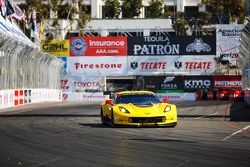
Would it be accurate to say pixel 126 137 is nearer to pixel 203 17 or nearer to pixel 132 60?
pixel 132 60

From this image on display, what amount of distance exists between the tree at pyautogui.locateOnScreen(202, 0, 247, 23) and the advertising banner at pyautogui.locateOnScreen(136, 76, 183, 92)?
1713 cm

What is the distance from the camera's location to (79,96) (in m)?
55.0

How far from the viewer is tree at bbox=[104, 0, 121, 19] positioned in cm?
8056

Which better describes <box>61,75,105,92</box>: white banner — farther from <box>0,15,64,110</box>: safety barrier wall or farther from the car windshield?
the car windshield

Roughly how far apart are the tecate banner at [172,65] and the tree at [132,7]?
22960mm

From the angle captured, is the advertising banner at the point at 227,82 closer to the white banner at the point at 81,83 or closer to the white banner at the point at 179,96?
the white banner at the point at 179,96

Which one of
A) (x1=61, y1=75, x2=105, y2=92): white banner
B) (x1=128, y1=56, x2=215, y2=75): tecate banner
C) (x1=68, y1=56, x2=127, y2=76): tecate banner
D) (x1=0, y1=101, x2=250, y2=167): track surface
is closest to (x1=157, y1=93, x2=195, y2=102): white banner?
(x1=128, y1=56, x2=215, y2=75): tecate banner

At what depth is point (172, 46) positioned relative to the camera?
59594 mm

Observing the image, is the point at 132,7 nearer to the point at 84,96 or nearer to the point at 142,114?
the point at 84,96

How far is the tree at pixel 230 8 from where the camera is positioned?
7150 cm

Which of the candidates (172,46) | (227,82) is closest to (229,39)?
(227,82)

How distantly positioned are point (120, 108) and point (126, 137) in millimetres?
3180

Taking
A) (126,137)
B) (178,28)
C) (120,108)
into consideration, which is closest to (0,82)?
(120,108)

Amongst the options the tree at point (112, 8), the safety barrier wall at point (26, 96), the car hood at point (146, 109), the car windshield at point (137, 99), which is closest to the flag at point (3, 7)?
the safety barrier wall at point (26, 96)
